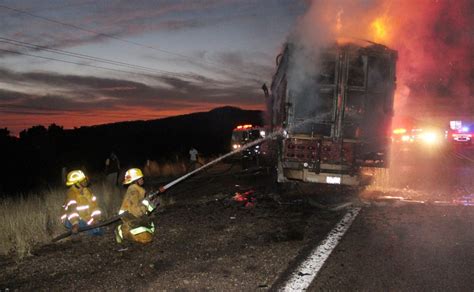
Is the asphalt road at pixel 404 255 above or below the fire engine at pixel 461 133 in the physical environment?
below

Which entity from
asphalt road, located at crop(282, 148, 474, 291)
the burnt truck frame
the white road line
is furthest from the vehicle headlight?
the white road line

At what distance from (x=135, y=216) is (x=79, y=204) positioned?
1.36 meters

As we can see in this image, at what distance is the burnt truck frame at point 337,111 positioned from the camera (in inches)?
379

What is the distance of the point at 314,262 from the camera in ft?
16.0

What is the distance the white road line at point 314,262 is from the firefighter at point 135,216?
2.45 meters

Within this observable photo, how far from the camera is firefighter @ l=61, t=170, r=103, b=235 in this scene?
21.9 feet

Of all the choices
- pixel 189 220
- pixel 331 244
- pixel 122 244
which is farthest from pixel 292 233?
pixel 122 244

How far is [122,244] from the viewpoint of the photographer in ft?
19.8

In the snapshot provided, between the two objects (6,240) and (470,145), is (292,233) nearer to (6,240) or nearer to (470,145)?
(6,240)

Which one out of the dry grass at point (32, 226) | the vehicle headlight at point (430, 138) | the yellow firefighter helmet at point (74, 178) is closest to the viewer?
the dry grass at point (32, 226)

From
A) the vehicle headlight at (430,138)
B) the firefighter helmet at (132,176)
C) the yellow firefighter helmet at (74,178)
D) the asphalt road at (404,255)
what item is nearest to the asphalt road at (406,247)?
the asphalt road at (404,255)

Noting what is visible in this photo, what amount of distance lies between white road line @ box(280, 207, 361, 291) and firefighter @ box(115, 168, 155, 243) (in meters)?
2.45

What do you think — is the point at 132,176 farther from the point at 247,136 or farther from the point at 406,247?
the point at 247,136

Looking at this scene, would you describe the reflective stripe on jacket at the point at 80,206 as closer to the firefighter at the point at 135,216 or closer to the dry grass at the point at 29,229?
the dry grass at the point at 29,229
